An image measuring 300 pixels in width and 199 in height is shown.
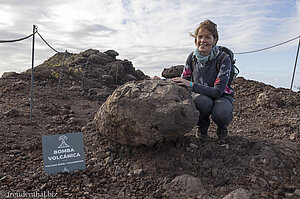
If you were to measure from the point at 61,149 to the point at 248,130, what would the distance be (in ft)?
11.6

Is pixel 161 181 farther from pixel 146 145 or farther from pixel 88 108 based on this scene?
pixel 88 108

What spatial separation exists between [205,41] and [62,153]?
7.42ft

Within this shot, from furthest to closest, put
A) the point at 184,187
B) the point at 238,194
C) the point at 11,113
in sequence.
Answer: the point at 11,113 → the point at 184,187 → the point at 238,194

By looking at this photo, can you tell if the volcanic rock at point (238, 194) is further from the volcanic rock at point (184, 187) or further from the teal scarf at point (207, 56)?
the teal scarf at point (207, 56)

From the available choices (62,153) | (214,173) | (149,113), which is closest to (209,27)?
(149,113)

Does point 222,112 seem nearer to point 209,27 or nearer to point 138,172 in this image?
point 209,27

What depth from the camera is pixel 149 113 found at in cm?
287

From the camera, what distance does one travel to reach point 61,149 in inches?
118

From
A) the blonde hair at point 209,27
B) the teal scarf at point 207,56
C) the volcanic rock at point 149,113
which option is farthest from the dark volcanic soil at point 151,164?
the blonde hair at point 209,27

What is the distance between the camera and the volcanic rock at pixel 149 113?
2.87 metres

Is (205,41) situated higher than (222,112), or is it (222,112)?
(205,41)

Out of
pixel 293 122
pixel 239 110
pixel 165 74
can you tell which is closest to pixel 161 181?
pixel 293 122

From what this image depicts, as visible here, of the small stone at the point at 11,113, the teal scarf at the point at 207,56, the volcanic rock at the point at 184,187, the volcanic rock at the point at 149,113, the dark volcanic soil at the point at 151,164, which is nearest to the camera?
the volcanic rock at the point at 184,187

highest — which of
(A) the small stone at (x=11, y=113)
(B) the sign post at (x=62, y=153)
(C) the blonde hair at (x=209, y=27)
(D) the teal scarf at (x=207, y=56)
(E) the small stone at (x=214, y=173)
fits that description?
(C) the blonde hair at (x=209, y=27)
